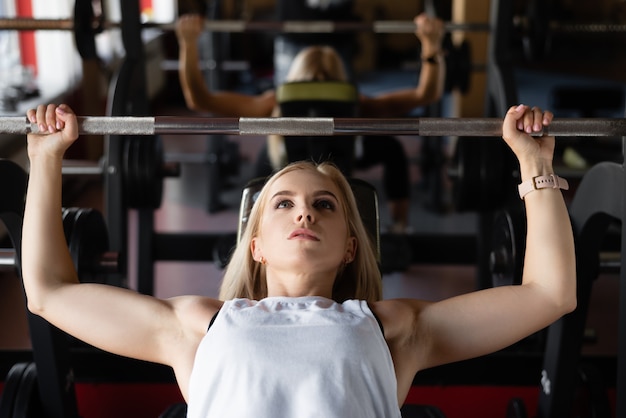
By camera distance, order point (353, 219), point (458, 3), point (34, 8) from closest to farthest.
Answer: point (353, 219)
point (34, 8)
point (458, 3)

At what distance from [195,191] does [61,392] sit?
3.09m

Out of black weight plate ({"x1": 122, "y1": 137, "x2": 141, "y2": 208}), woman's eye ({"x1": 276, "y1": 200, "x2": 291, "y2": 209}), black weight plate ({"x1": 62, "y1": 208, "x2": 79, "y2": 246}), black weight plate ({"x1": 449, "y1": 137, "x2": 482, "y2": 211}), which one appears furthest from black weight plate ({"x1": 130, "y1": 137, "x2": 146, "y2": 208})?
woman's eye ({"x1": 276, "y1": 200, "x2": 291, "y2": 209})

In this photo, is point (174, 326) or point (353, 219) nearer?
point (174, 326)

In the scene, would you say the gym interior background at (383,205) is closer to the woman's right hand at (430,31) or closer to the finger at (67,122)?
the woman's right hand at (430,31)

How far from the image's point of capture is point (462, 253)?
294 cm

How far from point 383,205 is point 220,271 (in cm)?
128

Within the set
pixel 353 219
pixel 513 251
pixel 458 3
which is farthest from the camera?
pixel 458 3

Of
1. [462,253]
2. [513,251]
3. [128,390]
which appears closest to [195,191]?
[462,253]

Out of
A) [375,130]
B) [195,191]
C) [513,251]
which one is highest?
[375,130]

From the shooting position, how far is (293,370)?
1316 mm

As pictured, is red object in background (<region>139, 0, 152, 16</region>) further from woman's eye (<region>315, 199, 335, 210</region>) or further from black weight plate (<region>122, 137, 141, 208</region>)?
woman's eye (<region>315, 199, 335, 210</region>)

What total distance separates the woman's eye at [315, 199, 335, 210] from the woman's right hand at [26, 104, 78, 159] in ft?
1.61

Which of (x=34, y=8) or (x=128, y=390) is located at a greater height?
(x=34, y=8)

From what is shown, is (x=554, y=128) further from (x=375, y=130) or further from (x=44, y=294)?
(x=44, y=294)
